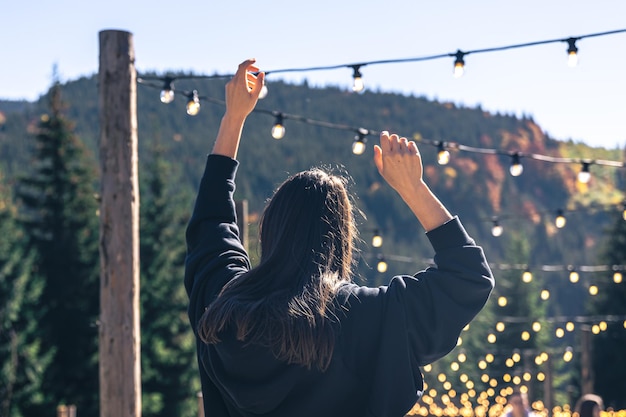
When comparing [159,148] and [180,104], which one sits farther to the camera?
[180,104]

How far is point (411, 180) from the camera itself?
7.78ft

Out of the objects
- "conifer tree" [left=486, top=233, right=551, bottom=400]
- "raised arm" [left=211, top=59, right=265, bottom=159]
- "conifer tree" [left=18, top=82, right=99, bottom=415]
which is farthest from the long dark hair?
"conifer tree" [left=486, top=233, right=551, bottom=400]

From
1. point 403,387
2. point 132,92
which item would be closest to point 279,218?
point 403,387

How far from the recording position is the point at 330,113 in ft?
385

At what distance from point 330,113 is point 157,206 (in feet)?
277

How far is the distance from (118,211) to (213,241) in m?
5.11

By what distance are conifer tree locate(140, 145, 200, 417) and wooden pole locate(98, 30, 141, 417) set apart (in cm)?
2179

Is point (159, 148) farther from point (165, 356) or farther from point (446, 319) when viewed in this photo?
point (446, 319)

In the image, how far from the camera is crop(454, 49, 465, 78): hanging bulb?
742 centimetres

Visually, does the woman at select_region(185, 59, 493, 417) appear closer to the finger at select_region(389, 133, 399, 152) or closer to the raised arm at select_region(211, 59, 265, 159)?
the finger at select_region(389, 133, 399, 152)

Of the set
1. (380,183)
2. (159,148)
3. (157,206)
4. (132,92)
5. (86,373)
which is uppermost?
(380,183)

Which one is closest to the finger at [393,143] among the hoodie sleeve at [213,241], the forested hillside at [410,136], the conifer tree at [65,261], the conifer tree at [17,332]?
the hoodie sleeve at [213,241]

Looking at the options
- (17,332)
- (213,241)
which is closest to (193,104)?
(213,241)

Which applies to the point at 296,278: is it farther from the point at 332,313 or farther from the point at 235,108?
the point at 235,108
